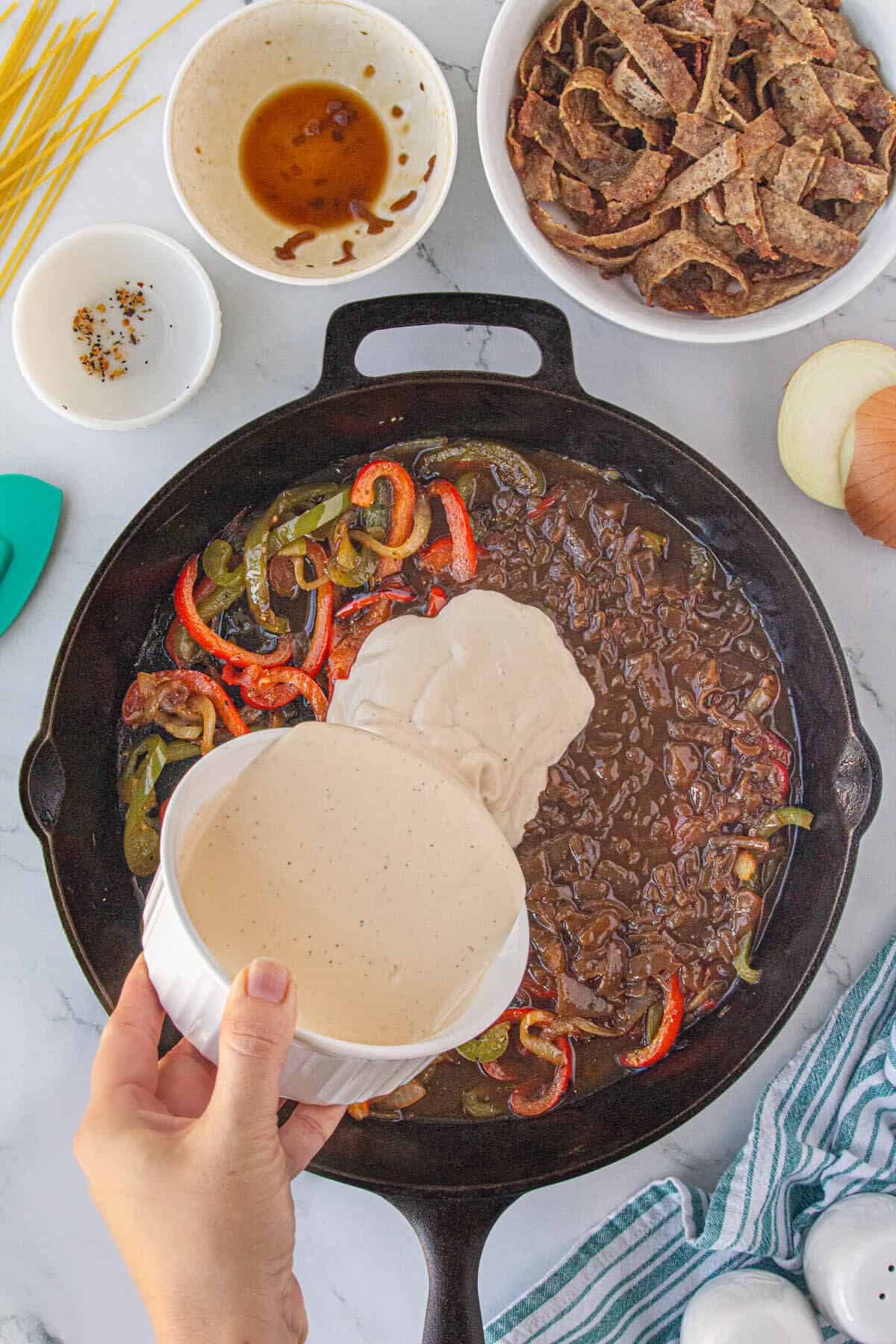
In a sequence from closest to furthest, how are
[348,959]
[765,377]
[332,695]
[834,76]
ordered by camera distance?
[348,959] → [834,76] → [332,695] → [765,377]

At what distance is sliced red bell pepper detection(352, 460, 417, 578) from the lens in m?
2.58

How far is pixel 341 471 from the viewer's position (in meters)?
2.69

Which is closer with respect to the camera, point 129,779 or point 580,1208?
point 129,779

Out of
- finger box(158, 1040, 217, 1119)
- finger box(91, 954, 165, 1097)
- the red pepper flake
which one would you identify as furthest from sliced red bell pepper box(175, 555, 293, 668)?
finger box(158, 1040, 217, 1119)

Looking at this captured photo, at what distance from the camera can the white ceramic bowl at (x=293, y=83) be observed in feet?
8.11

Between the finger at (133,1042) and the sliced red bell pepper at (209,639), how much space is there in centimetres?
78

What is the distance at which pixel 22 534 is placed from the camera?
2.70 meters

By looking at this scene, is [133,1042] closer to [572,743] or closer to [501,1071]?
[501,1071]

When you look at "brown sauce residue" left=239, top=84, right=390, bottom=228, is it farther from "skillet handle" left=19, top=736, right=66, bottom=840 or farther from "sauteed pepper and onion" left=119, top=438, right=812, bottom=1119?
"skillet handle" left=19, top=736, right=66, bottom=840

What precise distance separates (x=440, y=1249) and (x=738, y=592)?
68.3 inches

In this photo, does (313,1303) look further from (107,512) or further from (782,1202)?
(107,512)

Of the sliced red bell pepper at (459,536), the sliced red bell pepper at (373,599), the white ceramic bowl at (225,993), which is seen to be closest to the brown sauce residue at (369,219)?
the sliced red bell pepper at (459,536)

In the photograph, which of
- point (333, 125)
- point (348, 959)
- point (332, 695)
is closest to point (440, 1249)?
point (348, 959)

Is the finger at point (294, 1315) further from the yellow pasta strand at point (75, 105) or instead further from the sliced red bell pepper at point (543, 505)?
the yellow pasta strand at point (75, 105)
